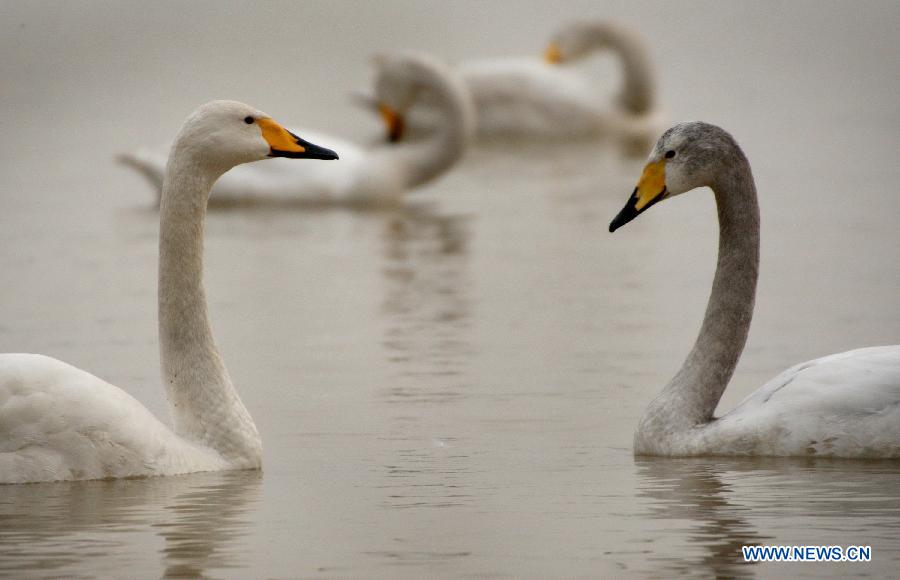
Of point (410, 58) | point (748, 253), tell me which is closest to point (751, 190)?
point (748, 253)

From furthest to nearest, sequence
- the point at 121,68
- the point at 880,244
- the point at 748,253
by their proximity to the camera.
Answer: the point at 121,68 < the point at 880,244 < the point at 748,253

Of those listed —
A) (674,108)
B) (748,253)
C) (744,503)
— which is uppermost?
(674,108)

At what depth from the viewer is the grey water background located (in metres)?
7.12

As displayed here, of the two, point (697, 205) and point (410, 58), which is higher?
point (410, 58)

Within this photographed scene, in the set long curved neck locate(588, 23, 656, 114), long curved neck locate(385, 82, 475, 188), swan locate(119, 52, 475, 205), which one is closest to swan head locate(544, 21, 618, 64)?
long curved neck locate(588, 23, 656, 114)

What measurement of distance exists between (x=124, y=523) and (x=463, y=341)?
4.55 m

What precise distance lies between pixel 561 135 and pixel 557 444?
673 inches

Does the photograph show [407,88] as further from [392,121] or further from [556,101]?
[556,101]

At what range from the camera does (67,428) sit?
7.88 meters

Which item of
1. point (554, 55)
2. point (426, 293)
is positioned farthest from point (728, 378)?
point (554, 55)

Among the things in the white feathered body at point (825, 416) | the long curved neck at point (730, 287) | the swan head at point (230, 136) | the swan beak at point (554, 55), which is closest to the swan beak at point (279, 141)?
the swan head at point (230, 136)

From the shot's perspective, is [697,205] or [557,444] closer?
[557,444]

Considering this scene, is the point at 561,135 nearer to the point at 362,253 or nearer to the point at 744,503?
the point at 362,253

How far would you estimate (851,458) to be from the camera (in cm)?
842
